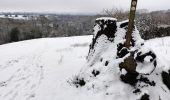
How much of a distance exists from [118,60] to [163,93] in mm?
1122

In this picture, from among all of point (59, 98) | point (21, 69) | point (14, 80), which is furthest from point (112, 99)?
point (21, 69)

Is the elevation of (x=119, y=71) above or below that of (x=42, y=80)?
above

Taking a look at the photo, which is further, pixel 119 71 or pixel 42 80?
pixel 42 80

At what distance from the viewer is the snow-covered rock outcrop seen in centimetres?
449

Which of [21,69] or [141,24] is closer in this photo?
[21,69]

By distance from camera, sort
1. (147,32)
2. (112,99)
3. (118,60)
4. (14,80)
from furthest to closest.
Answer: (147,32) → (14,80) → (118,60) → (112,99)

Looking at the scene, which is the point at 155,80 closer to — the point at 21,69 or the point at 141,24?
the point at 21,69

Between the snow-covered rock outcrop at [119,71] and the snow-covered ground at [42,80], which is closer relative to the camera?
the snow-covered rock outcrop at [119,71]

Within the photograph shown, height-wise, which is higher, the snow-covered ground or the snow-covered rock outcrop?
the snow-covered rock outcrop

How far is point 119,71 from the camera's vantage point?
4.89m

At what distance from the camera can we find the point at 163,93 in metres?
4.48

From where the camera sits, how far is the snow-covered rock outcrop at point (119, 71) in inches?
177

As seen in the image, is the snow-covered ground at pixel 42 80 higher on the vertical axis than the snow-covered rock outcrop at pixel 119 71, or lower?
lower

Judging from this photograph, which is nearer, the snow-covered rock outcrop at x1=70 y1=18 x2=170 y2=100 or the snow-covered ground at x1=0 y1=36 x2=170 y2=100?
the snow-covered rock outcrop at x1=70 y1=18 x2=170 y2=100
